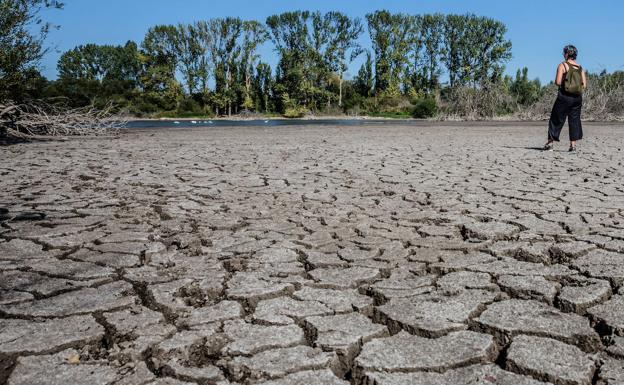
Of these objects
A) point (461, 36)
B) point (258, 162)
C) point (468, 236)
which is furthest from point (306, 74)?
point (468, 236)

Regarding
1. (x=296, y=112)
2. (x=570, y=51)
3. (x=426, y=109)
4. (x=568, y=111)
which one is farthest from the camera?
(x=296, y=112)

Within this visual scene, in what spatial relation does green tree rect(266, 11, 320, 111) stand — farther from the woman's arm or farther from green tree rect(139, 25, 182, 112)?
the woman's arm

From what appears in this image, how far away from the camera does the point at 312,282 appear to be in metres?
2.55

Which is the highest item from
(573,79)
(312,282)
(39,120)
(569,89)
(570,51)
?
(570,51)

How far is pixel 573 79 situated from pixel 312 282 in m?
6.87

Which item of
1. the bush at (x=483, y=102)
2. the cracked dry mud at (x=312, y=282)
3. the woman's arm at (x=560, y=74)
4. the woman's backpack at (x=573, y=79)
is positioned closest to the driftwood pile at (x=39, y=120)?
the cracked dry mud at (x=312, y=282)

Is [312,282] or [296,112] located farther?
[296,112]

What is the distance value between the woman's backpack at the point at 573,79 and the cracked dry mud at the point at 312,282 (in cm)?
309

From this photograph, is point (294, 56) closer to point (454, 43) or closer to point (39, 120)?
point (454, 43)

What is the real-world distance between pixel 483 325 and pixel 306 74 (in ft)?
153

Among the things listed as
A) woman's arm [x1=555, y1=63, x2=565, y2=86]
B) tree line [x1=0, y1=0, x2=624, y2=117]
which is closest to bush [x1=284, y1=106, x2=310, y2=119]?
tree line [x1=0, y1=0, x2=624, y2=117]

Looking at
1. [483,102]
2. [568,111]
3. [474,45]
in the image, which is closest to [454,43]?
[474,45]

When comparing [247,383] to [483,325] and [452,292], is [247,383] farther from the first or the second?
[452,292]

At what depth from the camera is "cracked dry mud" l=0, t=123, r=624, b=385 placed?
1.77m
